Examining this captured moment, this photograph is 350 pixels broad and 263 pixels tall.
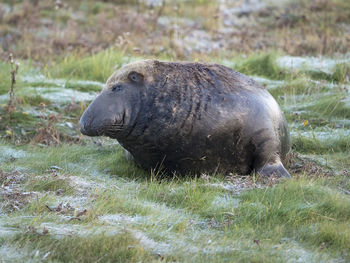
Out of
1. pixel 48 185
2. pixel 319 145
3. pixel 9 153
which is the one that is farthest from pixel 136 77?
pixel 319 145

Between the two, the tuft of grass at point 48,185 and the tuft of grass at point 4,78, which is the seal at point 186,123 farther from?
the tuft of grass at point 4,78

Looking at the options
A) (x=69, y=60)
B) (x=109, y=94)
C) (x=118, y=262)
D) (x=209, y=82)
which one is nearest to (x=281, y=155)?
(x=209, y=82)

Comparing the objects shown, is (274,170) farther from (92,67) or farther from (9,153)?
(92,67)

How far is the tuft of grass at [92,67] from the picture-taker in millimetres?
11062

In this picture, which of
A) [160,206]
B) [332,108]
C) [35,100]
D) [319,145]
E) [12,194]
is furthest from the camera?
[35,100]

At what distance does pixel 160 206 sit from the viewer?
5.23 meters

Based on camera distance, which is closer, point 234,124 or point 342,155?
point 234,124

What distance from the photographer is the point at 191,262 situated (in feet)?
13.5

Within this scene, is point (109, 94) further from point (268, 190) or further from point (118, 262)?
point (118, 262)

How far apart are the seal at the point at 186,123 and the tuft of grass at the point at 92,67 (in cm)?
454

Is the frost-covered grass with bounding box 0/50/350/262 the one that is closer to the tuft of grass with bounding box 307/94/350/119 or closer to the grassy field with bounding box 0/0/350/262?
the grassy field with bounding box 0/0/350/262

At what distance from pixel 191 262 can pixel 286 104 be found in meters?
5.55

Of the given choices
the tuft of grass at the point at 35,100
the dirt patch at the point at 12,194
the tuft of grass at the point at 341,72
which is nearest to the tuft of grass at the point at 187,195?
the dirt patch at the point at 12,194

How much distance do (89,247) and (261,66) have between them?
25.4 ft
